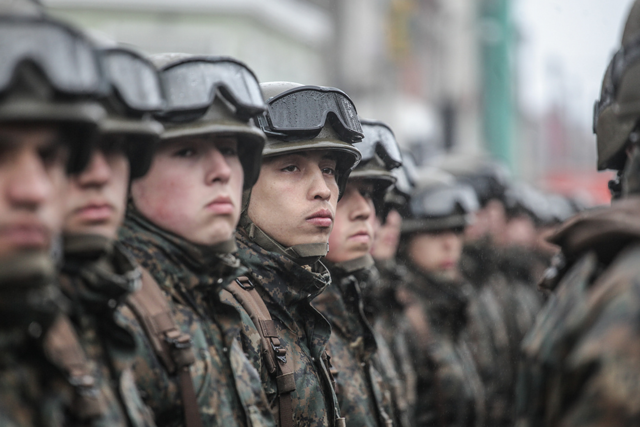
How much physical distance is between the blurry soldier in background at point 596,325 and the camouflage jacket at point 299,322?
175cm

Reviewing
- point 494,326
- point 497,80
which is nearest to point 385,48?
point 497,80

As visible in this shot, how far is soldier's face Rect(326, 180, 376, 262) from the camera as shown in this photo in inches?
245

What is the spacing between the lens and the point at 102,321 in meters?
3.35

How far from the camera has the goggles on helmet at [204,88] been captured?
4.13m

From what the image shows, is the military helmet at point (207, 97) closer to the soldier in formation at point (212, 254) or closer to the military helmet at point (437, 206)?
the soldier in formation at point (212, 254)

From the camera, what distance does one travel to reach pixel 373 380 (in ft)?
19.7

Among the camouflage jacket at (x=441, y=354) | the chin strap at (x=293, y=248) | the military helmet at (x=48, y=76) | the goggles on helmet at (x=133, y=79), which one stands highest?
the military helmet at (x=48, y=76)

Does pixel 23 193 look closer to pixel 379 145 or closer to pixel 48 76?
pixel 48 76

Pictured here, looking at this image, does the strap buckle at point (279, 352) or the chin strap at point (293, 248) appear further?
the chin strap at point (293, 248)

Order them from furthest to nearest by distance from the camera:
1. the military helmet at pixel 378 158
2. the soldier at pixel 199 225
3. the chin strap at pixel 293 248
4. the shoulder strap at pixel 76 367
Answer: the military helmet at pixel 378 158
the chin strap at pixel 293 248
the soldier at pixel 199 225
the shoulder strap at pixel 76 367

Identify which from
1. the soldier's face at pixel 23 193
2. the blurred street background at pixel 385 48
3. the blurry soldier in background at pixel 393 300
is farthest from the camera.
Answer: the blurred street background at pixel 385 48

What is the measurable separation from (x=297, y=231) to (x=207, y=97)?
1303mm

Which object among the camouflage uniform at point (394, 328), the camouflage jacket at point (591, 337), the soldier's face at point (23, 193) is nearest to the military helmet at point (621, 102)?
the camouflage jacket at point (591, 337)

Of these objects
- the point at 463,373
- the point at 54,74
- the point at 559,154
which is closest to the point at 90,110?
the point at 54,74
